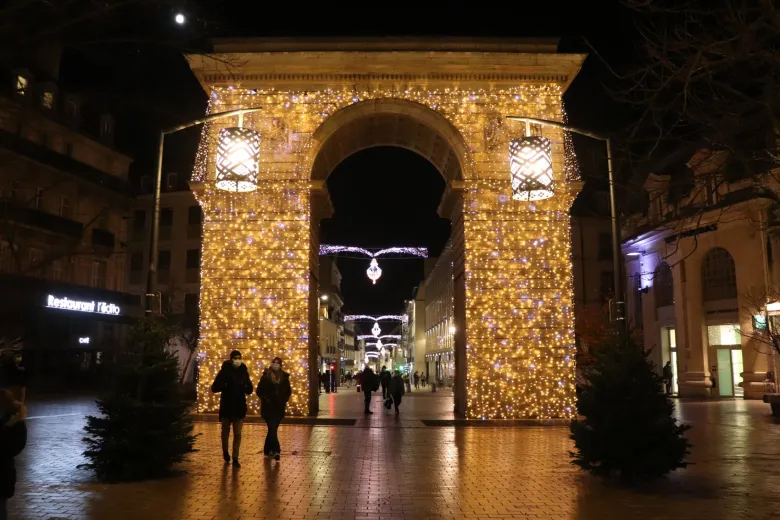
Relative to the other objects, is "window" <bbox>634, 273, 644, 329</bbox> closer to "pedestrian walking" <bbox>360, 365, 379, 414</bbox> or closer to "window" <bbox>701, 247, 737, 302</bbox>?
"window" <bbox>701, 247, 737, 302</bbox>

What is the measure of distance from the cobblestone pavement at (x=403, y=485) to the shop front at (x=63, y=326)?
59.7 feet

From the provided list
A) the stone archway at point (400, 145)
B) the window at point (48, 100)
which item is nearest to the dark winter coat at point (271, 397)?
the stone archway at point (400, 145)

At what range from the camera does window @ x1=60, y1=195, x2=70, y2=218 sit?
36.6 m

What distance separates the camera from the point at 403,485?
1008 cm

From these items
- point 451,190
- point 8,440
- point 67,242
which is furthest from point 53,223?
point 8,440

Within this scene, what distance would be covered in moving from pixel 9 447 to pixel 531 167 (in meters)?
13.1

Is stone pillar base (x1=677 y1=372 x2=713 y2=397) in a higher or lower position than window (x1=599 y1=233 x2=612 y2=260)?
lower

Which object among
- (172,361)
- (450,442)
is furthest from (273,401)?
(450,442)

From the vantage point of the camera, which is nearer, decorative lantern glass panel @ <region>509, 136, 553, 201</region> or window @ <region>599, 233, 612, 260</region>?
decorative lantern glass panel @ <region>509, 136, 553, 201</region>

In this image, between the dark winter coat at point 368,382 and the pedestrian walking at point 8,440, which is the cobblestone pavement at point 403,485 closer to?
the pedestrian walking at point 8,440

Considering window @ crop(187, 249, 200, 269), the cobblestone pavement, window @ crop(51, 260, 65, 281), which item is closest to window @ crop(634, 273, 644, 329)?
the cobblestone pavement

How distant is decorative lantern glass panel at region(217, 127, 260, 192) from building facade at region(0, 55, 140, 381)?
1428 cm

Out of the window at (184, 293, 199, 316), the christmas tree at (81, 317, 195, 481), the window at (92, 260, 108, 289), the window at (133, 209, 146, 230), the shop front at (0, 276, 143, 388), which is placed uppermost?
the window at (133, 209, 146, 230)

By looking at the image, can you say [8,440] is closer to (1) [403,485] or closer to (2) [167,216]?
(1) [403,485]
